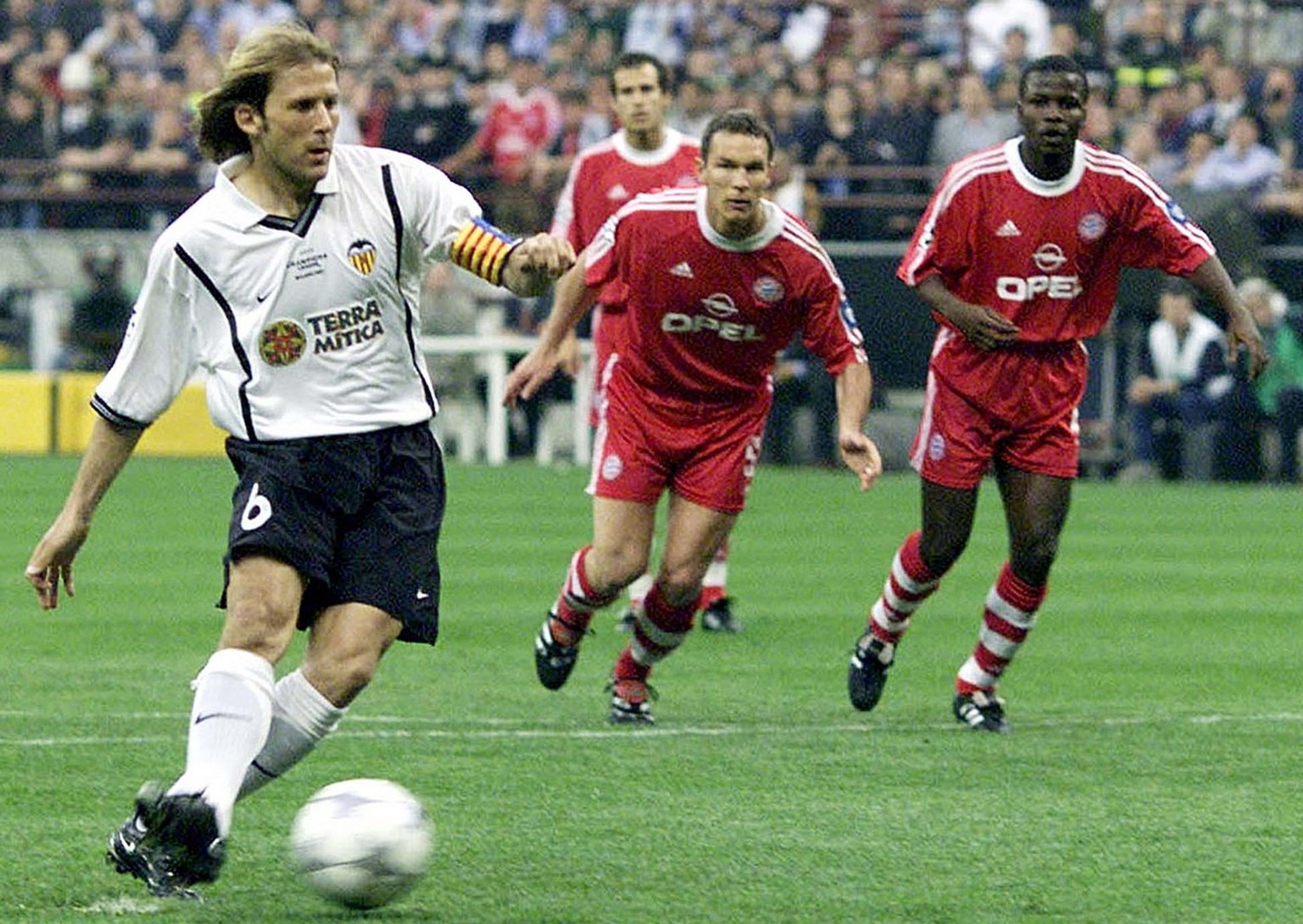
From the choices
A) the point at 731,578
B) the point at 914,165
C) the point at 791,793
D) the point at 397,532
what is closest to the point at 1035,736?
the point at 791,793

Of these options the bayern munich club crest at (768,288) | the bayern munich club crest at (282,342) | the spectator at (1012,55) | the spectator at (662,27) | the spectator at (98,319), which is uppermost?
the bayern munich club crest at (282,342)

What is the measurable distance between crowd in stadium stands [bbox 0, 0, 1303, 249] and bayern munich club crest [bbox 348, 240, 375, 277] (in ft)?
51.8

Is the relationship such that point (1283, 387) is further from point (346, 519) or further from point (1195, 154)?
point (346, 519)

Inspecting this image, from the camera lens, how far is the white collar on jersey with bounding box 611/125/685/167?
11.9m

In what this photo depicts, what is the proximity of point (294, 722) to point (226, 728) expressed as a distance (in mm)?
356

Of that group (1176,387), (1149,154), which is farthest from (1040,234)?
(1149,154)

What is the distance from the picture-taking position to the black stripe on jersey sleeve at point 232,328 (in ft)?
20.1

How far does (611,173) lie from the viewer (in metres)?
11.9

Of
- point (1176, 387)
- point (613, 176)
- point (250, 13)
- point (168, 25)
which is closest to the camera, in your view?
point (613, 176)

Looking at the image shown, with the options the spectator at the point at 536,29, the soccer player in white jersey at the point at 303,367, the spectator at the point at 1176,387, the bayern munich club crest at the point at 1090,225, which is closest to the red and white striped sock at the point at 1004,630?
the bayern munich club crest at the point at 1090,225

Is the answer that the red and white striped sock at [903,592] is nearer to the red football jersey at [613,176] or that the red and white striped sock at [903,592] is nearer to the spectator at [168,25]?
the red football jersey at [613,176]

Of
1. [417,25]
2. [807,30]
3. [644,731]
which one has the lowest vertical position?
[417,25]

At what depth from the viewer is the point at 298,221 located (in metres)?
6.16

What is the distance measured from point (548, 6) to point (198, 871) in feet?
69.8
